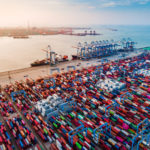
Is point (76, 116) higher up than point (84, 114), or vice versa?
point (84, 114)

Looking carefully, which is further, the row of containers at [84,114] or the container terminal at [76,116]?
the row of containers at [84,114]

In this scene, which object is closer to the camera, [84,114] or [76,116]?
[76,116]

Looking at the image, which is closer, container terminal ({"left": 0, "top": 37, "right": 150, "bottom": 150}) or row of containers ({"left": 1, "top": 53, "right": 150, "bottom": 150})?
container terminal ({"left": 0, "top": 37, "right": 150, "bottom": 150})

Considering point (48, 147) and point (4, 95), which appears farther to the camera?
point (4, 95)

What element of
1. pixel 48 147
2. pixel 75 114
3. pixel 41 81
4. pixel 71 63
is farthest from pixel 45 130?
pixel 71 63

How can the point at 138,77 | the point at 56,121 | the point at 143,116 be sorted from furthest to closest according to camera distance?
the point at 138,77
the point at 143,116
the point at 56,121

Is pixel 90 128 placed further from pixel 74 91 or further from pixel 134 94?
pixel 134 94
